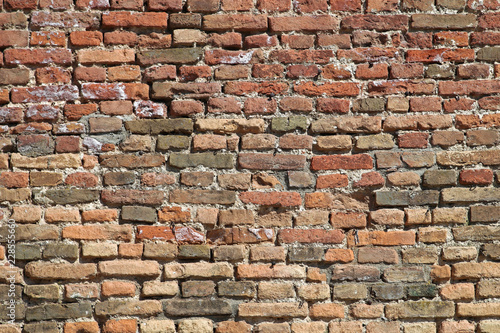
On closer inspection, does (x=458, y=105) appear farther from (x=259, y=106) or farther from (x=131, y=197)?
(x=131, y=197)

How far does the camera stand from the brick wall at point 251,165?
2.24m

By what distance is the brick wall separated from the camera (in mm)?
2240

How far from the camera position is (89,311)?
7.29 feet

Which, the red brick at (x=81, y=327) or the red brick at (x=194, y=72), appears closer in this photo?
the red brick at (x=81, y=327)

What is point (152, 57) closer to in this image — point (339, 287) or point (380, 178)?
point (380, 178)

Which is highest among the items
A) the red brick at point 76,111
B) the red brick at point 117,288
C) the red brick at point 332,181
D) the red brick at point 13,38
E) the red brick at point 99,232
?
the red brick at point 13,38

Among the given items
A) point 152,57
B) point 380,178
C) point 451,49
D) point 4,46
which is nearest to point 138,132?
point 152,57

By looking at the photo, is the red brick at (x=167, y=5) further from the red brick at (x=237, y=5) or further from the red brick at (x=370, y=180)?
the red brick at (x=370, y=180)

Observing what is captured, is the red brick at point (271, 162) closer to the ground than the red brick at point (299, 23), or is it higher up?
closer to the ground

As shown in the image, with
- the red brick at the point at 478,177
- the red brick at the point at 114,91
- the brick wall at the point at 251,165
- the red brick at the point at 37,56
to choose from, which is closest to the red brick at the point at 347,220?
the brick wall at the point at 251,165

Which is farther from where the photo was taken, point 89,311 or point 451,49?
point 451,49

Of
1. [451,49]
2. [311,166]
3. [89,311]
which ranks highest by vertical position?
[451,49]

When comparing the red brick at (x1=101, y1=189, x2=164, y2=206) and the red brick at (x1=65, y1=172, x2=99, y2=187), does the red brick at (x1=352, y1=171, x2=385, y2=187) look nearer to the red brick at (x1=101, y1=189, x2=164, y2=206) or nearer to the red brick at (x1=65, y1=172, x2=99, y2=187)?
the red brick at (x1=101, y1=189, x2=164, y2=206)

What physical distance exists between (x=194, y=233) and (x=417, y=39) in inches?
57.5
